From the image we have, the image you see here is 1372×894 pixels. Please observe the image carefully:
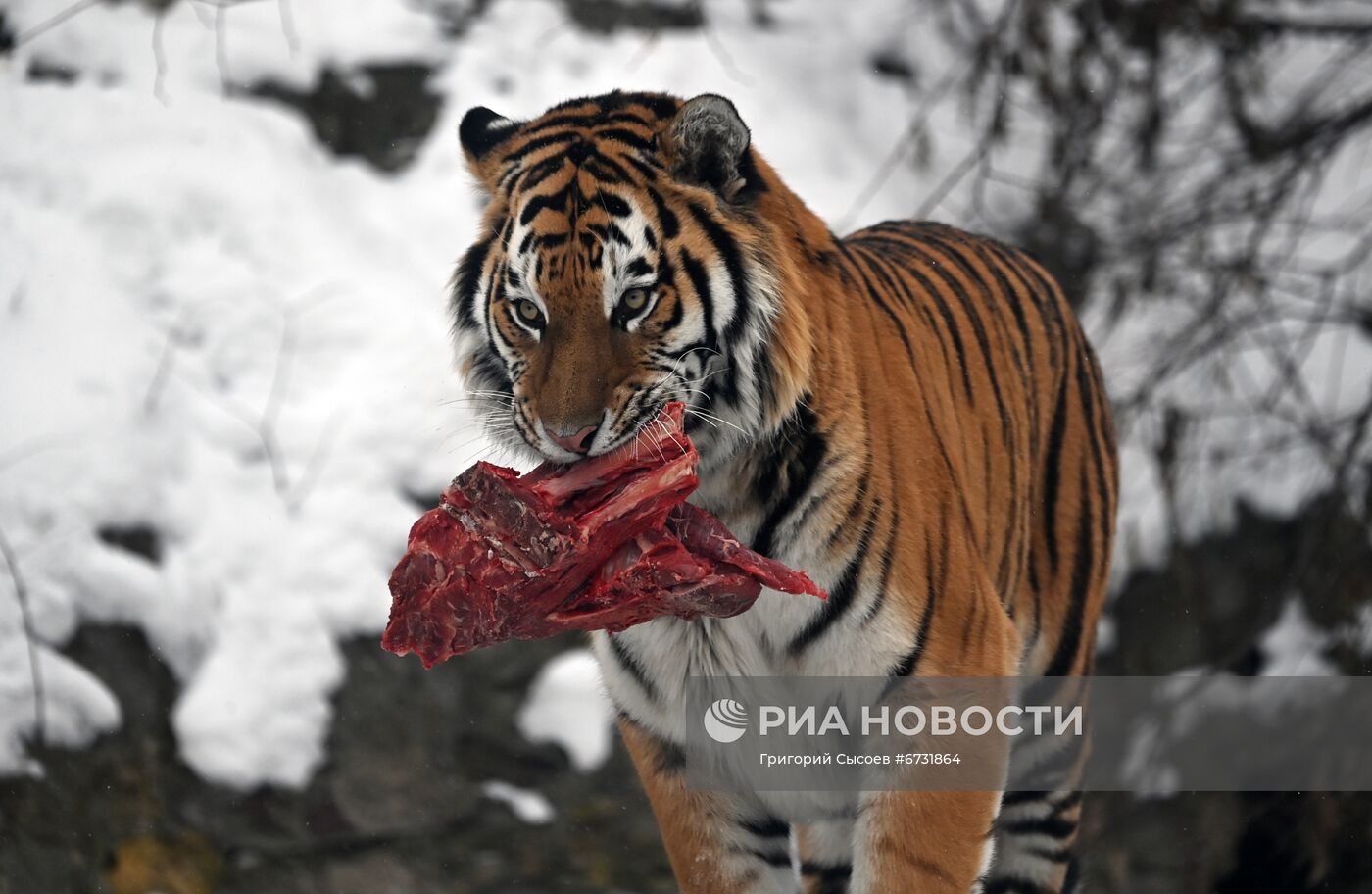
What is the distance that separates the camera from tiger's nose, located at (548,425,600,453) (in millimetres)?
1644

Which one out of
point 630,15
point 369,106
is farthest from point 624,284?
point 630,15

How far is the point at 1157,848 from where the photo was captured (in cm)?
413

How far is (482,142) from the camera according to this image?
79.7 inches

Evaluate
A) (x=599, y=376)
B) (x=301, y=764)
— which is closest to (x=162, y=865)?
(x=301, y=764)

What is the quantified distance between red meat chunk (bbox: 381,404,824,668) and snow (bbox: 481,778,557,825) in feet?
6.22

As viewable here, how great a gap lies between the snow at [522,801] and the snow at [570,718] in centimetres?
13

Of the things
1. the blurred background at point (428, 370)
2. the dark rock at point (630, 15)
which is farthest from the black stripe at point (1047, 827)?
the dark rock at point (630, 15)

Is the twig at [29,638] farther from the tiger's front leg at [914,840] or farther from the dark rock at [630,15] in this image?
the dark rock at [630,15]

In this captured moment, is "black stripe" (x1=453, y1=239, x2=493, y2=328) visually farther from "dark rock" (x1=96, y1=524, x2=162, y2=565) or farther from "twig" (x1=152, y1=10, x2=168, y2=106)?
"twig" (x1=152, y1=10, x2=168, y2=106)

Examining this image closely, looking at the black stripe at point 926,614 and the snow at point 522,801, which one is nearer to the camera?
the black stripe at point 926,614

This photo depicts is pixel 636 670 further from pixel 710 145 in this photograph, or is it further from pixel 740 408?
pixel 710 145

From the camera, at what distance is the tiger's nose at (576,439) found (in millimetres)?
1644

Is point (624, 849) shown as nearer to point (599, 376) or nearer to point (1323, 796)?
point (1323, 796)

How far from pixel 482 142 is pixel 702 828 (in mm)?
1047
